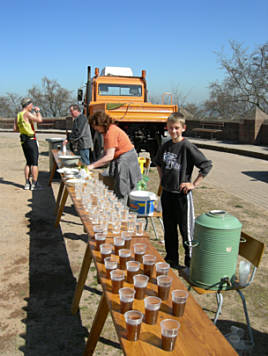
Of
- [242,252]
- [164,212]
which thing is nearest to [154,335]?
[242,252]

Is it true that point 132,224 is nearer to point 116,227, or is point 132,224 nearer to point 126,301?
point 116,227

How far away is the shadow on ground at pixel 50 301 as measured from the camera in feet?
9.21

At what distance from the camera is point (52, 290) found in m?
3.63

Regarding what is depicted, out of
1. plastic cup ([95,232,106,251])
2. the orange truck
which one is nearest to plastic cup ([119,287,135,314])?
plastic cup ([95,232,106,251])

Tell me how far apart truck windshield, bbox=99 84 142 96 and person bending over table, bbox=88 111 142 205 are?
6860mm

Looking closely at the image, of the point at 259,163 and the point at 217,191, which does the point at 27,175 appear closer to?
the point at 217,191

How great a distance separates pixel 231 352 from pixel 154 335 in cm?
35

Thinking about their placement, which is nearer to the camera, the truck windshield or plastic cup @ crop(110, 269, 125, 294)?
plastic cup @ crop(110, 269, 125, 294)

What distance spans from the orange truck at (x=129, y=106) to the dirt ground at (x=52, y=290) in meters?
4.11

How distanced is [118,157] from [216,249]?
2054 mm

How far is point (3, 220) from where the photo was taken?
19.0 feet

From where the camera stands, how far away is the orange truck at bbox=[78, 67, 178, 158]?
10008 mm

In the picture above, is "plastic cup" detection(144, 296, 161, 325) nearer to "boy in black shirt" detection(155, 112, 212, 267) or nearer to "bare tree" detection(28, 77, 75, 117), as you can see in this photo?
Result: "boy in black shirt" detection(155, 112, 212, 267)

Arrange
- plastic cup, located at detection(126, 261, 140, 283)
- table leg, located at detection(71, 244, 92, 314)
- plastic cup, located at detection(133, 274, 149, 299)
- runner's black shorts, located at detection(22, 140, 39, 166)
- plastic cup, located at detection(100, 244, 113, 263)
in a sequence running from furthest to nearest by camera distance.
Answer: runner's black shorts, located at detection(22, 140, 39, 166)
table leg, located at detection(71, 244, 92, 314)
plastic cup, located at detection(100, 244, 113, 263)
plastic cup, located at detection(126, 261, 140, 283)
plastic cup, located at detection(133, 274, 149, 299)
